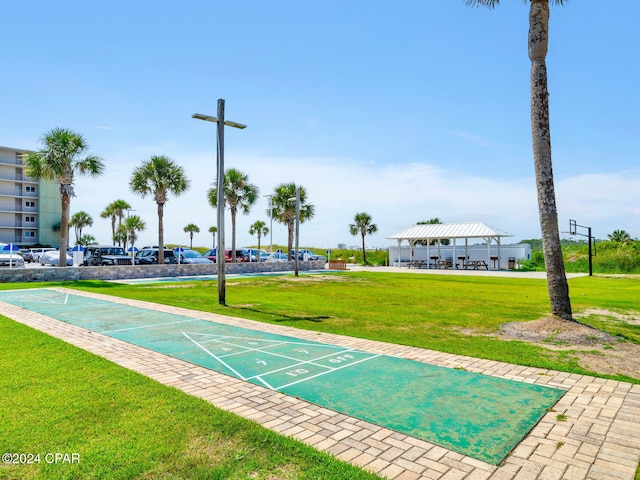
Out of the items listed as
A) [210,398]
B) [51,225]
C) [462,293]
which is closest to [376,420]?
[210,398]

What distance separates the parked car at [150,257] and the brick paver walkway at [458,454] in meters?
26.4

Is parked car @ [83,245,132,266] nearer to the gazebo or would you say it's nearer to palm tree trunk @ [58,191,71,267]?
palm tree trunk @ [58,191,71,267]

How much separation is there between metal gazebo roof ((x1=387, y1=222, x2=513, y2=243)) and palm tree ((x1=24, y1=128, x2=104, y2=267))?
93.9ft

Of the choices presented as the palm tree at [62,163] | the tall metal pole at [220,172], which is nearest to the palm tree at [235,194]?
the palm tree at [62,163]

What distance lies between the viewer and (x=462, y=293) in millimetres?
17250

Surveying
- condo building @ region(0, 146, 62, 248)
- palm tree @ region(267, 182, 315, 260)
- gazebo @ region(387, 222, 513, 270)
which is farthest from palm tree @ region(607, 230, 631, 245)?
condo building @ region(0, 146, 62, 248)

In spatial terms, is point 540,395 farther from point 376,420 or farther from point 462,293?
point 462,293

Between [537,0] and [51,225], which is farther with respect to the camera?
[51,225]

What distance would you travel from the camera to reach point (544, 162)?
9102 mm

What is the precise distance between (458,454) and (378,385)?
1.82m

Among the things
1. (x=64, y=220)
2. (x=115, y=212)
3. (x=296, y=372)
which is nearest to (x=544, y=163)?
(x=296, y=372)

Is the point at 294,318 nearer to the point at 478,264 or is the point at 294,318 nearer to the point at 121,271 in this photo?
the point at 121,271

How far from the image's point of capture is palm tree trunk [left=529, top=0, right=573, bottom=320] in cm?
902

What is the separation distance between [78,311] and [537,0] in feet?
44.4
